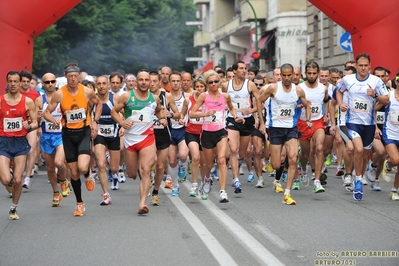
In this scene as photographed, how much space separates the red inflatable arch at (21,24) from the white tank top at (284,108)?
27.2 feet

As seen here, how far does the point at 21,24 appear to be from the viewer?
69.3 ft

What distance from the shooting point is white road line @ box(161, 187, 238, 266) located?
8477 millimetres

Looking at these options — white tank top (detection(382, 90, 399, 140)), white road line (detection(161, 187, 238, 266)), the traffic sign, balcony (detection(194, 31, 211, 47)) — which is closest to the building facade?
the traffic sign

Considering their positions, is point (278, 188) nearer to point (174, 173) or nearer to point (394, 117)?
point (174, 173)

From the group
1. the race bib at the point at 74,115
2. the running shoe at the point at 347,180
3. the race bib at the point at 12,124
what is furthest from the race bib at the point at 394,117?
the race bib at the point at 12,124

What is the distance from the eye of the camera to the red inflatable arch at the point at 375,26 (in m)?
19.8

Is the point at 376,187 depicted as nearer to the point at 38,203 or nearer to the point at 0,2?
the point at 38,203

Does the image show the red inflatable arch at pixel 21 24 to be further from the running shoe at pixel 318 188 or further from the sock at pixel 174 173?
the running shoe at pixel 318 188

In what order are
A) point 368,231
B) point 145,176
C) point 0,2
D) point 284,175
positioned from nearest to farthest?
point 368,231 → point 145,176 → point 284,175 → point 0,2

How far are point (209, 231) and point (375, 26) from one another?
10719 millimetres

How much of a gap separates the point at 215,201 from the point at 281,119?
1.50m

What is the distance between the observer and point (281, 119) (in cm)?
1403

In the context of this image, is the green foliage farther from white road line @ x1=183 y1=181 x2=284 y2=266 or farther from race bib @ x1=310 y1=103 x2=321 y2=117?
white road line @ x1=183 y1=181 x2=284 y2=266

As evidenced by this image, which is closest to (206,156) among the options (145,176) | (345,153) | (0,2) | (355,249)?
(145,176)
